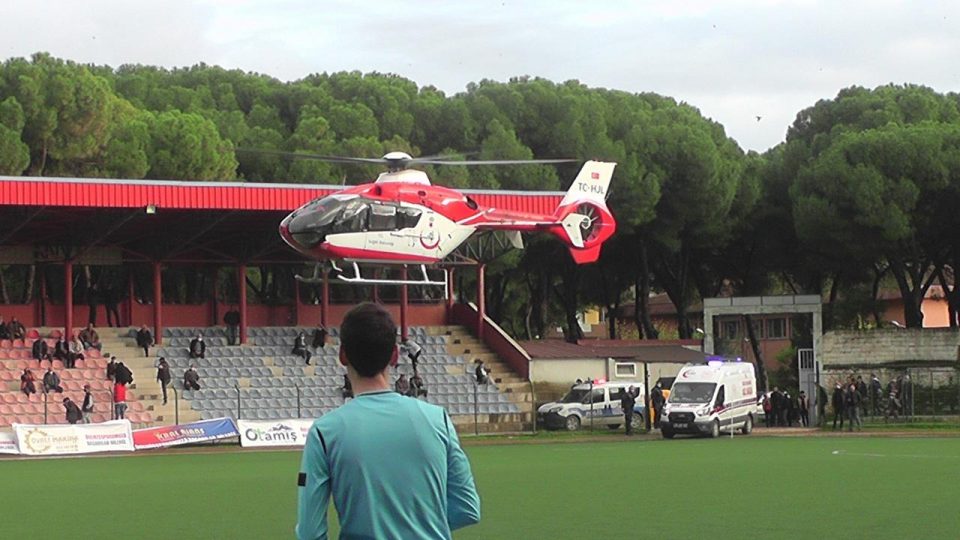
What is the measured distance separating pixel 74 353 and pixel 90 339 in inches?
64.7

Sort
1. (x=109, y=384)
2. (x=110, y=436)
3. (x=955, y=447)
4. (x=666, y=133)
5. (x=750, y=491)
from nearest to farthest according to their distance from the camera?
1. (x=750, y=491)
2. (x=955, y=447)
3. (x=110, y=436)
4. (x=109, y=384)
5. (x=666, y=133)

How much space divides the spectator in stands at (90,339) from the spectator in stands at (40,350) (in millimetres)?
1651

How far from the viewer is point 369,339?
227 inches

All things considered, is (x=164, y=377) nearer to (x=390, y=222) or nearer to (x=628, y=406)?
(x=390, y=222)

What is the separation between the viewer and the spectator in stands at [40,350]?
1982 inches

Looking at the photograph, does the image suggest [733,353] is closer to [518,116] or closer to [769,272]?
[769,272]

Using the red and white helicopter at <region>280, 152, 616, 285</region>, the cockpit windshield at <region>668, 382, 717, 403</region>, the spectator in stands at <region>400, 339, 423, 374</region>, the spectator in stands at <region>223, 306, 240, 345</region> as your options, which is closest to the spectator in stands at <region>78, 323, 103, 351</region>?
the spectator in stands at <region>223, 306, 240, 345</region>

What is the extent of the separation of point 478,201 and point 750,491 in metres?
34.1

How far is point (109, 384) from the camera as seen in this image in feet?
162

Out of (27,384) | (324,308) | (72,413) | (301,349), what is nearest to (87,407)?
(72,413)

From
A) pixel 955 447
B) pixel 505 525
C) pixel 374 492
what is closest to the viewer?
pixel 374 492

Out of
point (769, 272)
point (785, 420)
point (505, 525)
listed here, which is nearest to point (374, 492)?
point (505, 525)

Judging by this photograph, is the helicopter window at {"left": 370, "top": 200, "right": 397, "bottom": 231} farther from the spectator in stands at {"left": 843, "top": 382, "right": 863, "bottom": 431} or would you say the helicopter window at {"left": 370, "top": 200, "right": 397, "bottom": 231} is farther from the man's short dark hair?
the man's short dark hair

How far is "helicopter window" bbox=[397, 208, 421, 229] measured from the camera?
150 ft
